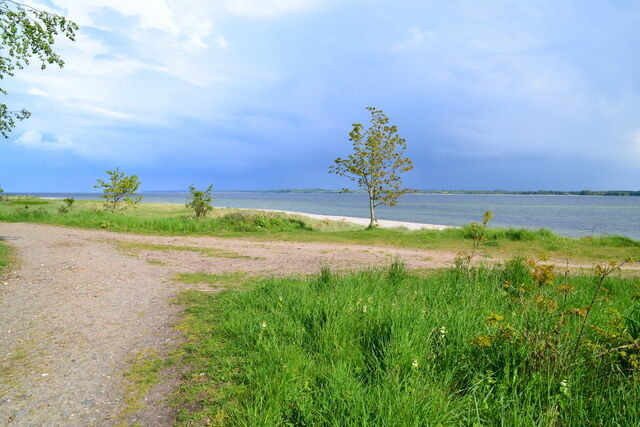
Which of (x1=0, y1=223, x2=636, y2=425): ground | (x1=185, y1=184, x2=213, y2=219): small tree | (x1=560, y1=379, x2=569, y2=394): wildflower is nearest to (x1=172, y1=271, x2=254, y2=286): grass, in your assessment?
(x1=0, y1=223, x2=636, y2=425): ground

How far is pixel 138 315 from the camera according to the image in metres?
6.20

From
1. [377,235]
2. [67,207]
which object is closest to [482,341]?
[377,235]

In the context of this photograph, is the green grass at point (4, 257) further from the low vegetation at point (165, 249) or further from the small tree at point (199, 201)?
the small tree at point (199, 201)

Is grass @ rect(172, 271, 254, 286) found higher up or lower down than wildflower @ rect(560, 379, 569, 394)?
lower down

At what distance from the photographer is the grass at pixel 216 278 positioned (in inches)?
344

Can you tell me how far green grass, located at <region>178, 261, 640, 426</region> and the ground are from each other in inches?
27.3

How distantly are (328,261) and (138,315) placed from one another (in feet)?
21.2

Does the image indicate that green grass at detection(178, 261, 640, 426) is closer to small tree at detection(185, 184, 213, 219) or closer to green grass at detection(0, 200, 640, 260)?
→ green grass at detection(0, 200, 640, 260)

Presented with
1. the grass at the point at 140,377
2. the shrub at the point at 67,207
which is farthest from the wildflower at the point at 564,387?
the shrub at the point at 67,207

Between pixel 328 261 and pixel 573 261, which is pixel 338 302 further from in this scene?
pixel 573 261

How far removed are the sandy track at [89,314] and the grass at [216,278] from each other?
1.26ft

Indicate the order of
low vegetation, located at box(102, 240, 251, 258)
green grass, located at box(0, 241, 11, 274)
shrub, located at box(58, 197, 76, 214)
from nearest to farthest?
green grass, located at box(0, 241, 11, 274), low vegetation, located at box(102, 240, 251, 258), shrub, located at box(58, 197, 76, 214)

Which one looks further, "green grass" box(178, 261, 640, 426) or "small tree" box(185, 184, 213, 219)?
"small tree" box(185, 184, 213, 219)

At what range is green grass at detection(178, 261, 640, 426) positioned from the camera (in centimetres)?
297
